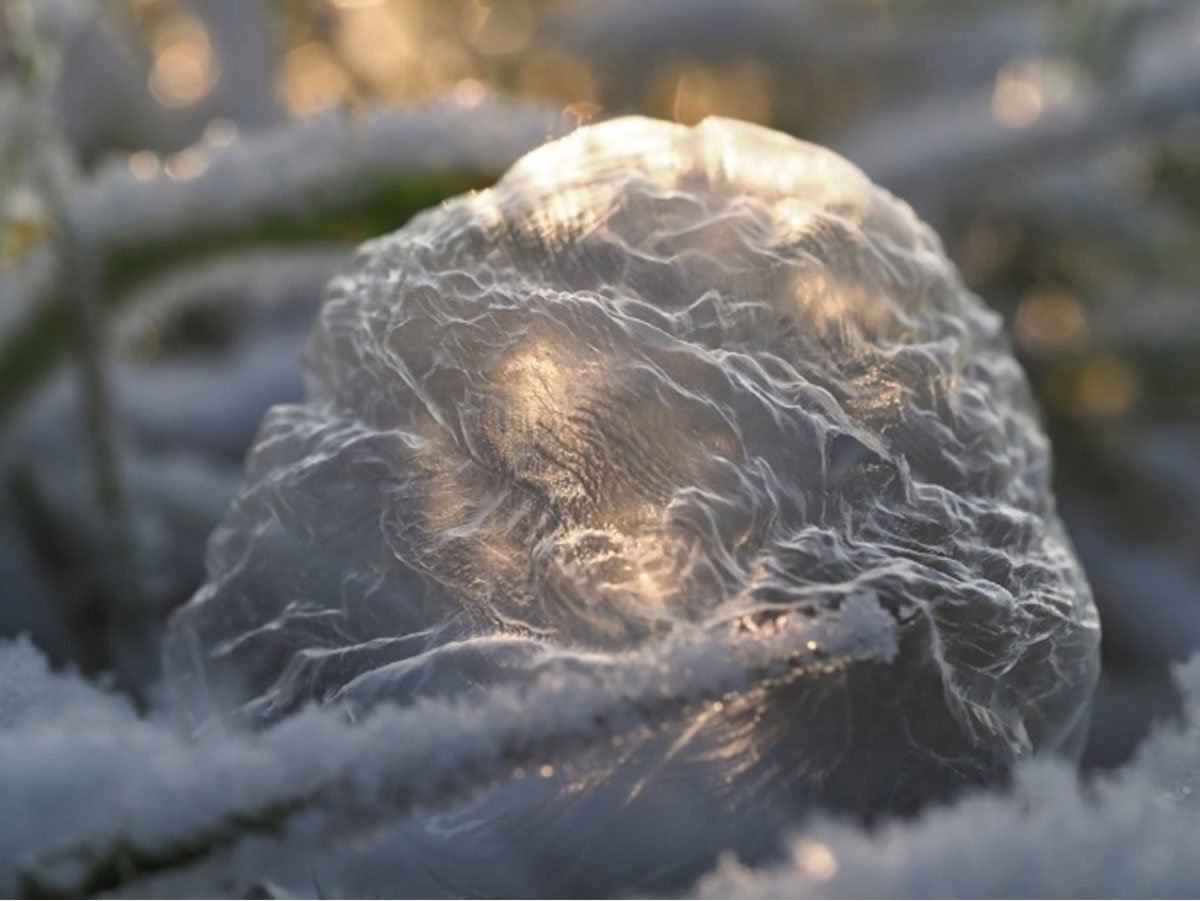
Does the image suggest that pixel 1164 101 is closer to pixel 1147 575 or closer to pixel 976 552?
pixel 1147 575

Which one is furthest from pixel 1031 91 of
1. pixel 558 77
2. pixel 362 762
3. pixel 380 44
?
pixel 362 762

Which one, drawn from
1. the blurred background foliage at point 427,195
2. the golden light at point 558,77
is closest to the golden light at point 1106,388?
the blurred background foliage at point 427,195

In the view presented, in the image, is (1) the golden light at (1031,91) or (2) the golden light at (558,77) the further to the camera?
(2) the golden light at (558,77)

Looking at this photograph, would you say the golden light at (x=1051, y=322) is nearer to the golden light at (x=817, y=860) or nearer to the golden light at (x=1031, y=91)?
the golden light at (x=1031, y=91)

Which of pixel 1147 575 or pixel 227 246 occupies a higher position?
→ pixel 227 246

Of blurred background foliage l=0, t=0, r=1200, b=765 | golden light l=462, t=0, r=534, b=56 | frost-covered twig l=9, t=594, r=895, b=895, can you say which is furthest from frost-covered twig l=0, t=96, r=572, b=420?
golden light l=462, t=0, r=534, b=56

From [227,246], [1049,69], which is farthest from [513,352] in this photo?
[1049,69]

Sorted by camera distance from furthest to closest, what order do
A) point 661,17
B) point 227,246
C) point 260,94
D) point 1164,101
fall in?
point 661,17
point 260,94
point 1164,101
point 227,246

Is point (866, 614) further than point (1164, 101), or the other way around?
point (1164, 101)
